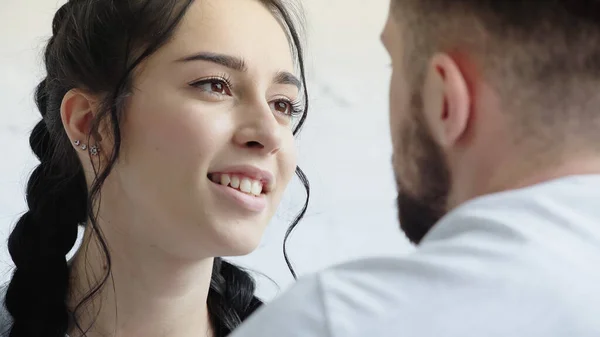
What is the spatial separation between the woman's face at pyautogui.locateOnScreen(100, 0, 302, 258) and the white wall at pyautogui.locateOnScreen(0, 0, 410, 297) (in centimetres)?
54

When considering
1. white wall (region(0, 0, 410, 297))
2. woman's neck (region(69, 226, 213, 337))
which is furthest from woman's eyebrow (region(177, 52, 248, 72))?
white wall (region(0, 0, 410, 297))

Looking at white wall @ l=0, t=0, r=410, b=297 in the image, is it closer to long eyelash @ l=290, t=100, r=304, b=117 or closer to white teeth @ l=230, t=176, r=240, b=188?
long eyelash @ l=290, t=100, r=304, b=117

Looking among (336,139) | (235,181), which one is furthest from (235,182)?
(336,139)

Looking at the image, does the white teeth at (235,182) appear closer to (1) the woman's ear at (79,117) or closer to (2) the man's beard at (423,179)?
(1) the woman's ear at (79,117)

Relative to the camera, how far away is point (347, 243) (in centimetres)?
142

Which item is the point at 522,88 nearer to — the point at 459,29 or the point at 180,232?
the point at 459,29

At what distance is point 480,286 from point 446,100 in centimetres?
13

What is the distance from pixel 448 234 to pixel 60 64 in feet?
1.99

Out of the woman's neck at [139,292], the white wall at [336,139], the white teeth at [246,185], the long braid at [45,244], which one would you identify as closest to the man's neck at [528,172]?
the white teeth at [246,185]

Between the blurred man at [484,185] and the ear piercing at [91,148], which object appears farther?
the ear piercing at [91,148]

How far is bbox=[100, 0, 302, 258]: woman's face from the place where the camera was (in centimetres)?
77

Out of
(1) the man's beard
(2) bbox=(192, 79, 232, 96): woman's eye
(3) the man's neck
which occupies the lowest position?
(2) bbox=(192, 79, 232, 96): woman's eye

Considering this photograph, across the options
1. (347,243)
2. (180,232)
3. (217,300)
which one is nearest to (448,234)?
(180,232)

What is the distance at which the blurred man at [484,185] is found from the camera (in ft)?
1.22
